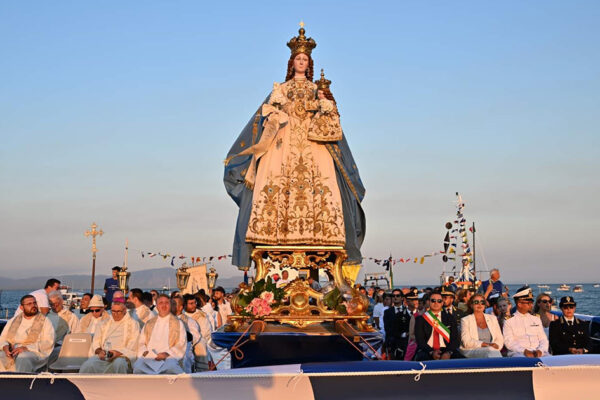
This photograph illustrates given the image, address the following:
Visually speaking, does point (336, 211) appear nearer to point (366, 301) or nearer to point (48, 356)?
point (366, 301)

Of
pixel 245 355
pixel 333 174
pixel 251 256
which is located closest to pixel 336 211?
pixel 333 174

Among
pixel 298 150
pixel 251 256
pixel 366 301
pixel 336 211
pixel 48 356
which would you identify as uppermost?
pixel 298 150

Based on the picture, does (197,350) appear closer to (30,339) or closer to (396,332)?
(30,339)

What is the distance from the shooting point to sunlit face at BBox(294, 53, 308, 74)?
1183cm

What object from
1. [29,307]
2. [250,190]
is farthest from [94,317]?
[250,190]

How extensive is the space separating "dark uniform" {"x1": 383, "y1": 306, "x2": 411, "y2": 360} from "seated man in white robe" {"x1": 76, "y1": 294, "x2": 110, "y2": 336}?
15.7ft

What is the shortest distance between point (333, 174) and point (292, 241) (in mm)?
1397

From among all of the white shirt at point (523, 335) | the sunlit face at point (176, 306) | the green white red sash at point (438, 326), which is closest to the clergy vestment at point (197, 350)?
the sunlit face at point (176, 306)

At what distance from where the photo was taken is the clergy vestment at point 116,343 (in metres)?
8.48

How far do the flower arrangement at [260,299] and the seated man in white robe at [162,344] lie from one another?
1.11 meters

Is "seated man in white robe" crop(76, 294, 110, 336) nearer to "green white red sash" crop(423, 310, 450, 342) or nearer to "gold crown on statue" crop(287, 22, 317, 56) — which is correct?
"green white red sash" crop(423, 310, 450, 342)

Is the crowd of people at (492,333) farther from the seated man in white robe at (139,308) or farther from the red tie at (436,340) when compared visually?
the seated man in white robe at (139,308)

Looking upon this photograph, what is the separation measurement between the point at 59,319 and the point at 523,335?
712cm

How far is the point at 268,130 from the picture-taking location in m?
11.1
